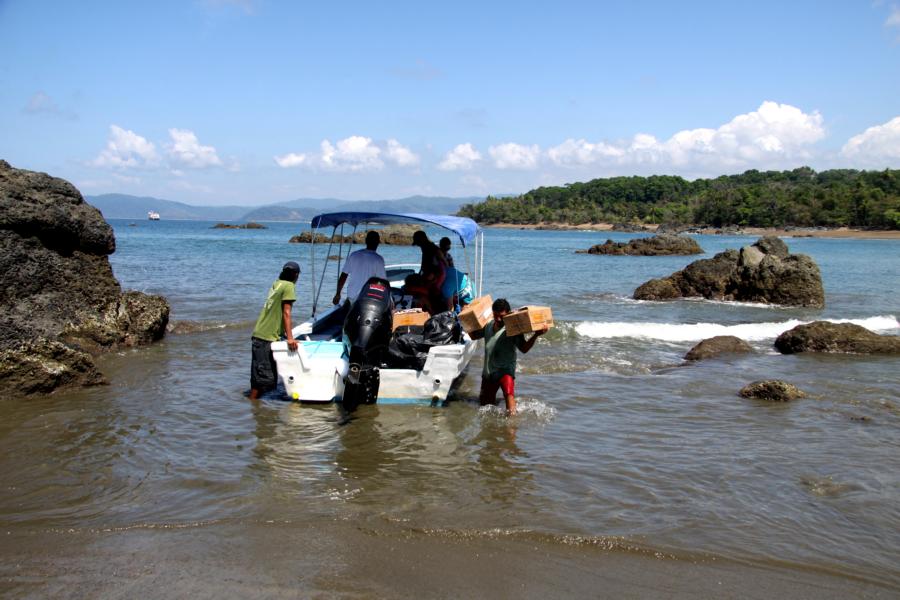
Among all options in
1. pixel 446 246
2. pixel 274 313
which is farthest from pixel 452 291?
pixel 274 313

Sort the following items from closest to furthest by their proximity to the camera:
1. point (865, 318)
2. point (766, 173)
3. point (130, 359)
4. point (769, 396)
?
point (769, 396) < point (130, 359) < point (865, 318) < point (766, 173)

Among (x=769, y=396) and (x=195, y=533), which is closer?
(x=195, y=533)

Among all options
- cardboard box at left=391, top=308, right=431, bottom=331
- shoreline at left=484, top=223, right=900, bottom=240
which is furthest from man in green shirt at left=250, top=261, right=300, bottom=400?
shoreline at left=484, top=223, right=900, bottom=240

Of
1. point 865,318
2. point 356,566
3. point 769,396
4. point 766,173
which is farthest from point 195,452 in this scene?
point 766,173

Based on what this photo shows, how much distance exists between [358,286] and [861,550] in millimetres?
7359

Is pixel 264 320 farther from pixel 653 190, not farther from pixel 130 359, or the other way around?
pixel 653 190

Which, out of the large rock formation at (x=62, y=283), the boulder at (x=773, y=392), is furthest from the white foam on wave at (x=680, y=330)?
the large rock formation at (x=62, y=283)

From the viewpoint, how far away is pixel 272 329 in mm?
8523

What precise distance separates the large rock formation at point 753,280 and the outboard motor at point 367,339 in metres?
17.0

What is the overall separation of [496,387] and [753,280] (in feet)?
56.9

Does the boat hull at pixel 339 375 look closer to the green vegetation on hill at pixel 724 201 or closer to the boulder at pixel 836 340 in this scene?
the boulder at pixel 836 340

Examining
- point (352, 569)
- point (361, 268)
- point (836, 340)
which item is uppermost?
point (361, 268)

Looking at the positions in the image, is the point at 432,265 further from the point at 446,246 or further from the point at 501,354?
the point at 501,354

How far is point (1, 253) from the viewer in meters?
10.5
